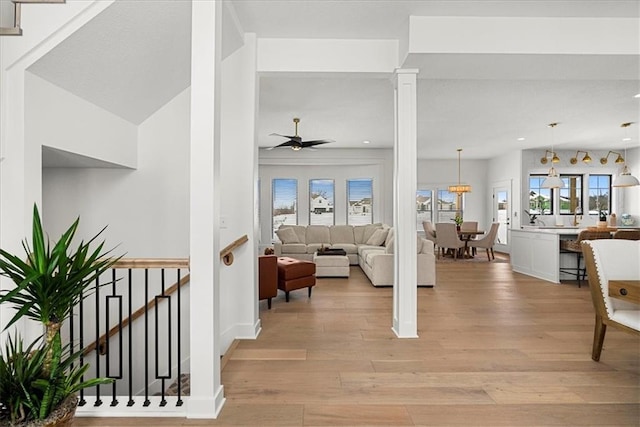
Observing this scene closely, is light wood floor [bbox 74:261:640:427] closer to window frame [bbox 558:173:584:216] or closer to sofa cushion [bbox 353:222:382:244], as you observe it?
sofa cushion [bbox 353:222:382:244]

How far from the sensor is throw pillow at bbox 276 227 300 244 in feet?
27.3

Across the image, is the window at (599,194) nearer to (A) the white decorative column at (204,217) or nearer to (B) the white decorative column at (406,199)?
(B) the white decorative column at (406,199)

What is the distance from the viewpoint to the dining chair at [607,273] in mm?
2812

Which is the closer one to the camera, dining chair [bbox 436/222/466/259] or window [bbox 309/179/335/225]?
dining chair [bbox 436/222/466/259]

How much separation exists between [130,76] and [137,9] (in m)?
0.67

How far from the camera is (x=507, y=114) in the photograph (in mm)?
6258

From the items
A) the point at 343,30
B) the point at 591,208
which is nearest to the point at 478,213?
A: the point at 591,208

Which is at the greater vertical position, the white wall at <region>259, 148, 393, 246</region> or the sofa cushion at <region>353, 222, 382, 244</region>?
the white wall at <region>259, 148, 393, 246</region>

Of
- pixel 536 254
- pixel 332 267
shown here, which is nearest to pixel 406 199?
pixel 332 267

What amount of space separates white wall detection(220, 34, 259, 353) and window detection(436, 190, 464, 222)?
8669 mm

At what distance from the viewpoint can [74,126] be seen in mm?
2752

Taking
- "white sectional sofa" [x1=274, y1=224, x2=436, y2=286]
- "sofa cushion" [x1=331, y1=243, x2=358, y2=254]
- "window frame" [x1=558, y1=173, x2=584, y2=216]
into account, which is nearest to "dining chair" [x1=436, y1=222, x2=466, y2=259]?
"white sectional sofa" [x1=274, y1=224, x2=436, y2=286]

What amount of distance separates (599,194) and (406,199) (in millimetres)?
8638

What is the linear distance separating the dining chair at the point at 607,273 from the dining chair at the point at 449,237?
6.08m
